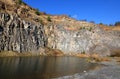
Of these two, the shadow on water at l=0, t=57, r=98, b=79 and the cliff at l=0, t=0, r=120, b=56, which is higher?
the cliff at l=0, t=0, r=120, b=56

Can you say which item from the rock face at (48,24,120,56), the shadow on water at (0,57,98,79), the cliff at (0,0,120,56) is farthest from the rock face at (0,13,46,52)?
the shadow on water at (0,57,98,79)

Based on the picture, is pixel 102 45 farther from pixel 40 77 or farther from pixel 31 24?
pixel 40 77

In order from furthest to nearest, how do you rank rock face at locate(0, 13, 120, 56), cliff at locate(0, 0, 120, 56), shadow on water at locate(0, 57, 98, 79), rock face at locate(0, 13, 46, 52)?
1. cliff at locate(0, 0, 120, 56)
2. rock face at locate(0, 13, 120, 56)
3. rock face at locate(0, 13, 46, 52)
4. shadow on water at locate(0, 57, 98, 79)

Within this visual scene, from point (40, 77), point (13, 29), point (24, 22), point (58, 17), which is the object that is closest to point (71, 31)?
point (58, 17)

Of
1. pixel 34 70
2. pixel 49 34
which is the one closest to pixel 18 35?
pixel 49 34

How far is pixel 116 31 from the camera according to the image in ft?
396

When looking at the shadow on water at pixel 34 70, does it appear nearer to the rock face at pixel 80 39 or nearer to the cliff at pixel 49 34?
the cliff at pixel 49 34

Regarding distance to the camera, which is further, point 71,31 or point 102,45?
point 71,31

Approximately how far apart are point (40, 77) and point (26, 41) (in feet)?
212

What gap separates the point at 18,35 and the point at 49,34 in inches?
1010

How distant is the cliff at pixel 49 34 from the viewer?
9619cm

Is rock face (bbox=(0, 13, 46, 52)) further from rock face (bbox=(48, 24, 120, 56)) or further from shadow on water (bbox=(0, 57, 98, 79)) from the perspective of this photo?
shadow on water (bbox=(0, 57, 98, 79))

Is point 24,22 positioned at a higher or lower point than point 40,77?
higher

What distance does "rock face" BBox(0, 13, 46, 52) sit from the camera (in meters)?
92.6
